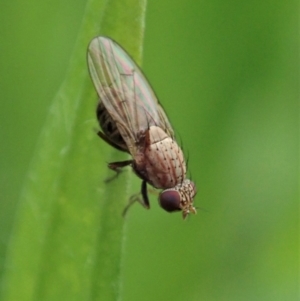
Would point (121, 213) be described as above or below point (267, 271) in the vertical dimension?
above

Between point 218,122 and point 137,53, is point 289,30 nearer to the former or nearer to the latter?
point 218,122

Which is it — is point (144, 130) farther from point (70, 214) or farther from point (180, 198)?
point (70, 214)

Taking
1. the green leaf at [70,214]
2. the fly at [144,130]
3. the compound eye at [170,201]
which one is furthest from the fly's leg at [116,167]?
the compound eye at [170,201]

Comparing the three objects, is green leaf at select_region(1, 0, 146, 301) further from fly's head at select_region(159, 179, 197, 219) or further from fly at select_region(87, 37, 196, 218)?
fly's head at select_region(159, 179, 197, 219)

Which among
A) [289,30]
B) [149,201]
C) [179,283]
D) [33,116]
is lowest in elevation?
[179,283]

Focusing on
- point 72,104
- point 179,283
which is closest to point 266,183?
point 179,283

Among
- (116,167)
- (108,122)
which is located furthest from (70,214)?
(108,122)

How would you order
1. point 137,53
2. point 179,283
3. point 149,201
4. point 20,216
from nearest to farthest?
point 20,216, point 137,53, point 179,283, point 149,201
